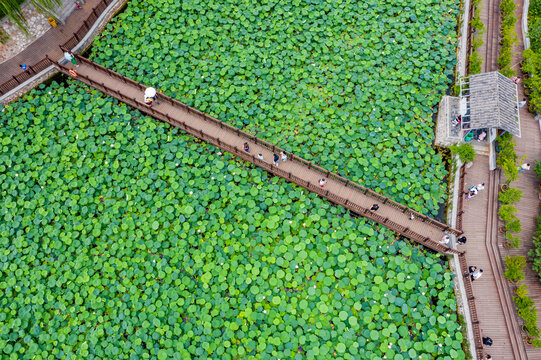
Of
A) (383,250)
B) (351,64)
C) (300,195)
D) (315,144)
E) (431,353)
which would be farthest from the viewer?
(351,64)

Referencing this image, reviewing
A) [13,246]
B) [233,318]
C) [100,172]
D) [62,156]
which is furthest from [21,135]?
[233,318]

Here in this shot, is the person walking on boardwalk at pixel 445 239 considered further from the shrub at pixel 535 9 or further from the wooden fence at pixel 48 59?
the wooden fence at pixel 48 59

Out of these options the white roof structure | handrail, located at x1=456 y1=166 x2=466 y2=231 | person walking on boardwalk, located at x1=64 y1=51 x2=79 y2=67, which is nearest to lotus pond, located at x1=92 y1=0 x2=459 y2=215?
handrail, located at x1=456 y1=166 x2=466 y2=231

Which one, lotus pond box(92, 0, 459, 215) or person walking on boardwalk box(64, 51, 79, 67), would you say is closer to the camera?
lotus pond box(92, 0, 459, 215)

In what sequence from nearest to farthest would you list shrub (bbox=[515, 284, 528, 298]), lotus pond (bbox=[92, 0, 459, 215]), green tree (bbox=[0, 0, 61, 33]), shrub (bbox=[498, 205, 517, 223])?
shrub (bbox=[515, 284, 528, 298]) < shrub (bbox=[498, 205, 517, 223]) < green tree (bbox=[0, 0, 61, 33]) < lotus pond (bbox=[92, 0, 459, 215])

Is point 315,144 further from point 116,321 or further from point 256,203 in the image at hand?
point 116,321

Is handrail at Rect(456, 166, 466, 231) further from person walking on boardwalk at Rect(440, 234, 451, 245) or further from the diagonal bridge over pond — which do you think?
person walking on boardwalk at Rect(440, 234, 451, 245)
